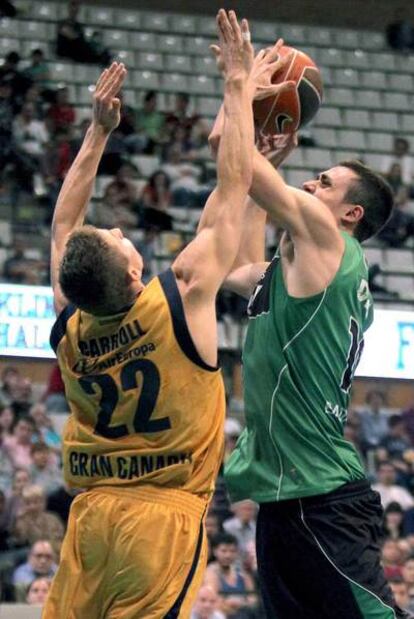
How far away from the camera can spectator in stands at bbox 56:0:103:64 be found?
16719 mm

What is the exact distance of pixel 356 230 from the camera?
206 inches

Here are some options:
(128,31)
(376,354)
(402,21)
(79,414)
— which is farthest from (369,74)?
(79,414)

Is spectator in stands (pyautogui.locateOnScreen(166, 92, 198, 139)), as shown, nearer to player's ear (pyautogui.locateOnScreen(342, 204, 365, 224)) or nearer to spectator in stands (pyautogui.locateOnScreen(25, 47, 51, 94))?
spectator in stands (pyautogui.locateOnScreen(25, 47, 51, 94))

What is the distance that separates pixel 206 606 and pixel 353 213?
161 inches

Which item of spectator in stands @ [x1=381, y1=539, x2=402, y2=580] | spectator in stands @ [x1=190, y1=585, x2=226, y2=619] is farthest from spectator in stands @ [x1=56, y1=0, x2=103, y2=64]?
spectator in stands @ [x1=190, y1=585, x2=226, y2=619]

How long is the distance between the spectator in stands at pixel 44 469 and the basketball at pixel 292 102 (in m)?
5.40

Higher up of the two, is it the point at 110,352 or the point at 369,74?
the point at 110,352

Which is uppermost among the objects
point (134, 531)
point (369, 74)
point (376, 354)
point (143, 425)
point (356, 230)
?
point (356, 230)

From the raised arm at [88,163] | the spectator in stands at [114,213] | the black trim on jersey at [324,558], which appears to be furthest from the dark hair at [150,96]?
the black trim on jersey at [324,558]

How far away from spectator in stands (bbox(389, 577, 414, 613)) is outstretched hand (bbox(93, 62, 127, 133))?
→ 4.95 meters

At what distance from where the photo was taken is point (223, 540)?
30.6ft

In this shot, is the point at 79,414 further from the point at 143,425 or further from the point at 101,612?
the point at 101,612

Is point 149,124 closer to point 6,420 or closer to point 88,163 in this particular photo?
point 6,420

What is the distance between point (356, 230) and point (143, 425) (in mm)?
1246
